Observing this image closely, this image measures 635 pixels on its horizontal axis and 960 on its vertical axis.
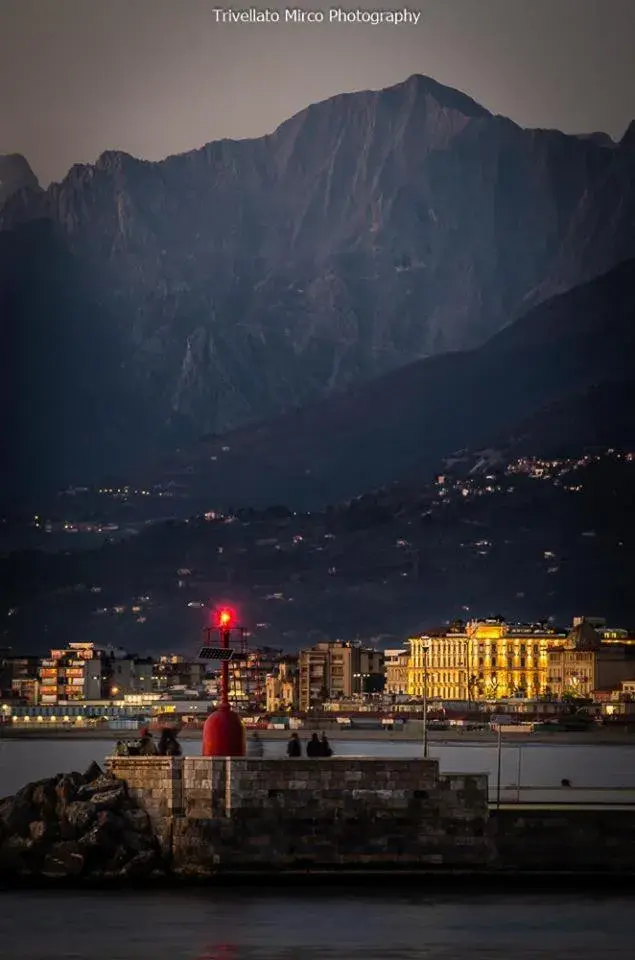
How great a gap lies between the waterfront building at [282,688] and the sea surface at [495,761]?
51390 millimetres

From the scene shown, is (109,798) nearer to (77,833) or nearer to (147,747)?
(77,833)

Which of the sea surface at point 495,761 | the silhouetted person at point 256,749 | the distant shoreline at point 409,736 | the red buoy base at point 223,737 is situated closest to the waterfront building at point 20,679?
the distant shoreline at point 409,736

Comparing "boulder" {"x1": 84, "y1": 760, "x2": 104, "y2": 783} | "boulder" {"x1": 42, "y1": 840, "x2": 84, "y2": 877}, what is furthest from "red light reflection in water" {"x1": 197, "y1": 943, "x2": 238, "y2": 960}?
"boulder" {"x1": 84, "y1": 760, "x2": 104, "y2": 783}

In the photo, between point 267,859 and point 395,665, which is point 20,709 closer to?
point 395,665

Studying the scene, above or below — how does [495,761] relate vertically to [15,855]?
above

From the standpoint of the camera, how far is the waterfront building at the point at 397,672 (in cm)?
18388

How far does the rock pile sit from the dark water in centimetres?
38

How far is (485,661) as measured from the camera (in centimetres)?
17688

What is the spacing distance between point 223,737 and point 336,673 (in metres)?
153

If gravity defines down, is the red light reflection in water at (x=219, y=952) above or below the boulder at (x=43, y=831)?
below

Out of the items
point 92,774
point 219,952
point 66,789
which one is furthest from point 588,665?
point 219,952

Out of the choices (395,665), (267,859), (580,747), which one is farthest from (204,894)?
(395,665)

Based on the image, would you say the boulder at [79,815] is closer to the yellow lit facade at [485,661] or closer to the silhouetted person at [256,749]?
the silhouetted person at [256,749]

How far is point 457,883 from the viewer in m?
30.0
